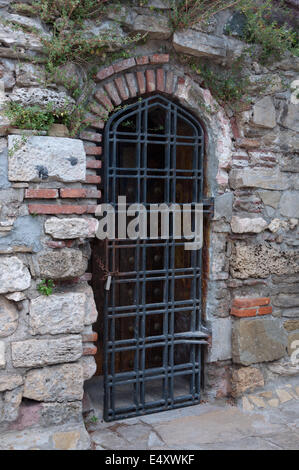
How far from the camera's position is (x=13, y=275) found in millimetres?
2469

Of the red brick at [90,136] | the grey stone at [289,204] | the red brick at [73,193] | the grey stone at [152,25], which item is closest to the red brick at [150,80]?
the grey stone at [152,25]

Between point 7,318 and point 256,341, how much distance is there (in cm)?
192

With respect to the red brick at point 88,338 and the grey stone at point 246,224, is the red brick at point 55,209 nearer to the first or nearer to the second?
the red brick at point 88,338

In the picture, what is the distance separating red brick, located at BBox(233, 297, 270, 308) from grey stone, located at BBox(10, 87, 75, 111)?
1.89 metres

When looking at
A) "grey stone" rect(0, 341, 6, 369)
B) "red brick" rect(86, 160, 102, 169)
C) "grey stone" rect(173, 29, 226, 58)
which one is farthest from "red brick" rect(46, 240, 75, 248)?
"grey stone" rect(173, 29, 226, 58)

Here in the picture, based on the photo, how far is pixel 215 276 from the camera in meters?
3.33

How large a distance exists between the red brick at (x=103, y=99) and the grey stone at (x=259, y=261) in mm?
1420

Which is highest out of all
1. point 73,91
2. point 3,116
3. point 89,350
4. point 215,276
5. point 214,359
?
point 73,91

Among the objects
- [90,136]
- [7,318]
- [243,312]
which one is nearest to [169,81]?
[90,136]

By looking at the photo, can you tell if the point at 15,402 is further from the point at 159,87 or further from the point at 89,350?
the point at 159,87

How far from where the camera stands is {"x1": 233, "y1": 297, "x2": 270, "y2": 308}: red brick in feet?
11.0

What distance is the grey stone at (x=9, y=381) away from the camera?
2.46 metres

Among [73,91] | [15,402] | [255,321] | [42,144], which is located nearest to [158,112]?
[73,91]

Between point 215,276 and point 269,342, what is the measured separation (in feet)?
2.28
